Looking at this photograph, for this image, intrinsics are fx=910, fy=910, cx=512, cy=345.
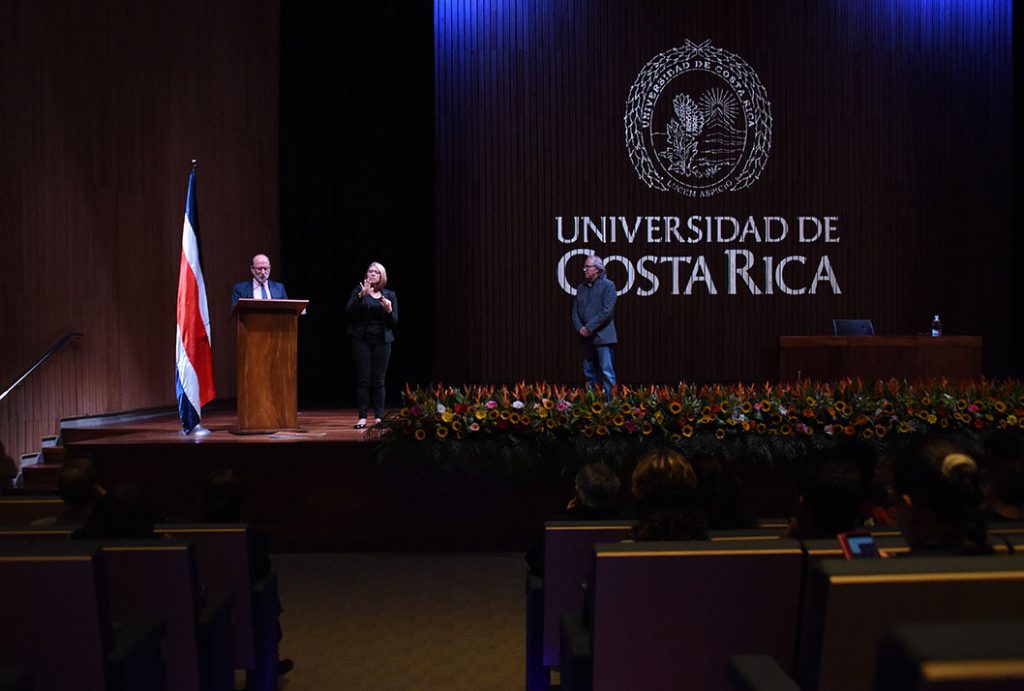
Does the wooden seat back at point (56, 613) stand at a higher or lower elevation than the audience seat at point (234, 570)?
higher

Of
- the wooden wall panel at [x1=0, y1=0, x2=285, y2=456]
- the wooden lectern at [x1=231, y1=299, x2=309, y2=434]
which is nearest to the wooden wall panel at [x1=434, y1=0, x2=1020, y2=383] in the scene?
the wooden wall panel at [x1=0, y1=0, x2=285, y2=456]

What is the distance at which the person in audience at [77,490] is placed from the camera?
112 inches

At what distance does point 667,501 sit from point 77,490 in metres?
1.90

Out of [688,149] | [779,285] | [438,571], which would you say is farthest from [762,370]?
[438,571]

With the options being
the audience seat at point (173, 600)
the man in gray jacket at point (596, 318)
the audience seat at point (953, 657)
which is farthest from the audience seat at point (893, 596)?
the man in gray jacket at point (596, 318)

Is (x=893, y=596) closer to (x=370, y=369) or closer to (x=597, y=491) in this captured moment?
(x=597, y=491)

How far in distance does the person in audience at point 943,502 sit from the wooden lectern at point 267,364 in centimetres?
464

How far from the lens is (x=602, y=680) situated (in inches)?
68.4

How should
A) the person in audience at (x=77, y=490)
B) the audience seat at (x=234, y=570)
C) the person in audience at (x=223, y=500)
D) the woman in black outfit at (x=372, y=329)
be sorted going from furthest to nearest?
the woman in black outfit at (x=372, y=329) → the person in audience at (x=223, y=500) → the person in audience at (x=77, y=490) → the audience seat at (x=234, y=570)

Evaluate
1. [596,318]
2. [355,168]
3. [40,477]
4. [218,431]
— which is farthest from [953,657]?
[355,168]

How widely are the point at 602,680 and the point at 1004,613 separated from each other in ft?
2.72

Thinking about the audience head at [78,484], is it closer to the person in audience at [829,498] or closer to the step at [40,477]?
the person in audience at [829,498]

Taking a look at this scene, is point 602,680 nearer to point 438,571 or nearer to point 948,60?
point 438,571

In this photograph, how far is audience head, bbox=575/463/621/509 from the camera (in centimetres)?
288
